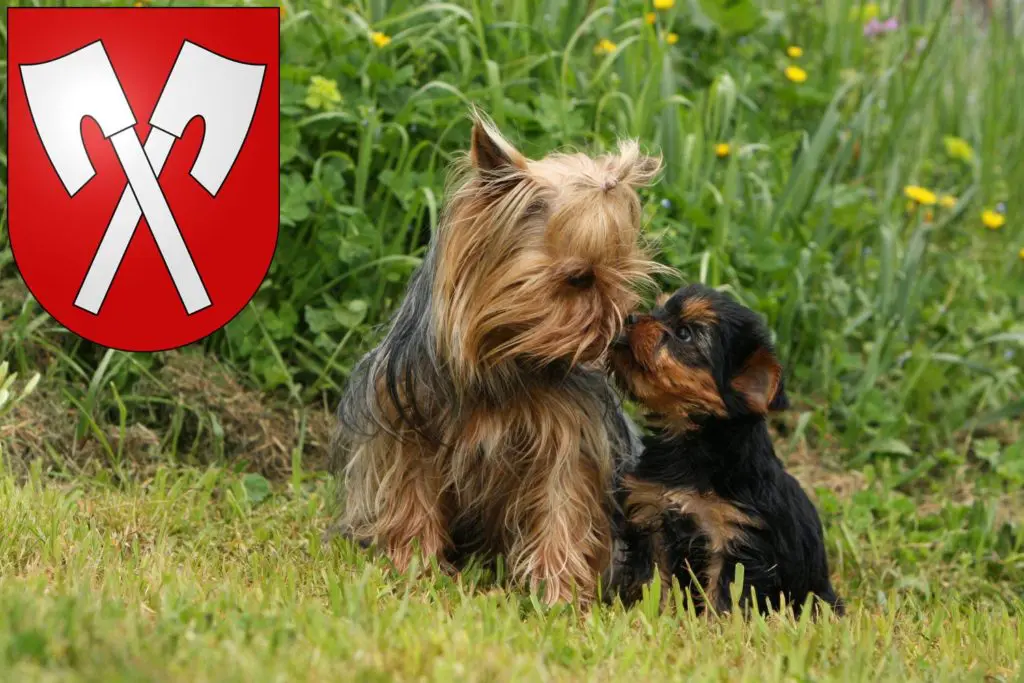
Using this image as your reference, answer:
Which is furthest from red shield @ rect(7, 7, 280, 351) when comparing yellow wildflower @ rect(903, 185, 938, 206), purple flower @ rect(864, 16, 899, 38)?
purple flower @ rect(864, 16, 899, 38)

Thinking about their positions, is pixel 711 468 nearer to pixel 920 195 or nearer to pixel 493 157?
pixel 493 157

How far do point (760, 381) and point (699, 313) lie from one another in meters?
0.29

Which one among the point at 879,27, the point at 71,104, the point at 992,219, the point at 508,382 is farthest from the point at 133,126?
the point at 879,27

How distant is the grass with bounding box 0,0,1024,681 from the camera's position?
350cm

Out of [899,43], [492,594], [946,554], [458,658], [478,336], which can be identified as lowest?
[946,554]

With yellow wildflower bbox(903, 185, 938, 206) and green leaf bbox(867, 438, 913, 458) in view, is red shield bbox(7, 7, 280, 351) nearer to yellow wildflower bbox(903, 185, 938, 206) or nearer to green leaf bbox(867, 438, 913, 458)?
green leaf bbox(867, 438, 913, 458)

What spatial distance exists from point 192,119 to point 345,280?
3.38 feet

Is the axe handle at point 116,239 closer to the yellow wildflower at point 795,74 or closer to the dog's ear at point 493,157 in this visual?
the dog's ear at point 493,157

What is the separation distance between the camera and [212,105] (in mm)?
5059

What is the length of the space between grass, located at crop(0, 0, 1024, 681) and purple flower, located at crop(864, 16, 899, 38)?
92 mm

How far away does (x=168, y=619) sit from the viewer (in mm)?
3131

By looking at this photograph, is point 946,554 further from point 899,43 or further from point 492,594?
point 899,43

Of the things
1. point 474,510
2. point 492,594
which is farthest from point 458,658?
point 474,510

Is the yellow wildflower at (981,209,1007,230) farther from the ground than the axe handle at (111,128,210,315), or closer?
closer
